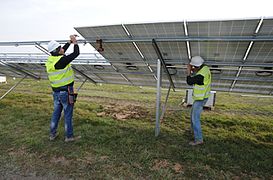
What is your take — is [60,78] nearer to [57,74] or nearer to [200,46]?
[57,74]

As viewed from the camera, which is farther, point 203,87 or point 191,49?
point 191,49

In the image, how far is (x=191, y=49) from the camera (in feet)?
13.0

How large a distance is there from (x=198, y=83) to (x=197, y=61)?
493mm

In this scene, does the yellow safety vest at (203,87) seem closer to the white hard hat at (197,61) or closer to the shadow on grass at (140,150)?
the white hard hat at (197,61)

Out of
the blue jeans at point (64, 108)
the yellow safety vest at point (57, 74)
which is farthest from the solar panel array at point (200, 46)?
the blue jeans at point (64, 108)

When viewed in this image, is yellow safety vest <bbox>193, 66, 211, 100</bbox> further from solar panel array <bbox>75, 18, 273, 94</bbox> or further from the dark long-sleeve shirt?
the dark long-sleeve shirt

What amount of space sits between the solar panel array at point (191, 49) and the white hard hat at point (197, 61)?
0.48 feet

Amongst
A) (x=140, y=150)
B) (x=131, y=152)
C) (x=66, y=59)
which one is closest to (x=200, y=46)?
(x=140, y=150)

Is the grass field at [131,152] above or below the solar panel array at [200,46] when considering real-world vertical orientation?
below

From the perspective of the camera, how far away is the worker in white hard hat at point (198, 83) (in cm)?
376

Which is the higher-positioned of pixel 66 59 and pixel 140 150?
pixel 66 59

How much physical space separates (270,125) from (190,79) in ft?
14.0

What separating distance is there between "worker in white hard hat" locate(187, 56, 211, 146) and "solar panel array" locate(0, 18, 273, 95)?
291 millimetres

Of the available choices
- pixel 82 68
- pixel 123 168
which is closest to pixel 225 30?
pixel 123 168
